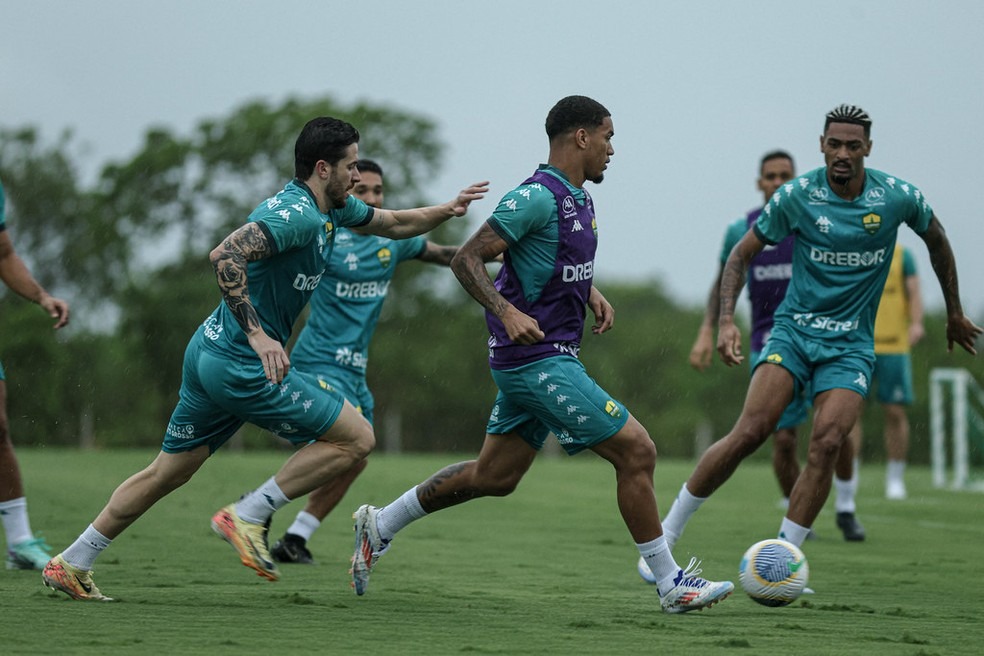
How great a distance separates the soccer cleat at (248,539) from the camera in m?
6.62

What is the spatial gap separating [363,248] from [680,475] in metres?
12.7

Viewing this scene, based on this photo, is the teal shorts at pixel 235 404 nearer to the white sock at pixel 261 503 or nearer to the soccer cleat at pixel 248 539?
the white sock at pixel 261 503

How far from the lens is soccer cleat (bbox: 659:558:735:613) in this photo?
6.40m

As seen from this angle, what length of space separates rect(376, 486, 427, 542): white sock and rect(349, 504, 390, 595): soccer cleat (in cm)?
3

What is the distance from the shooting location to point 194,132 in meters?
51.9

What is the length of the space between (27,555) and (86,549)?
1.45 metres

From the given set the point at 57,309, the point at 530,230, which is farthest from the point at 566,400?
the point at 57,309

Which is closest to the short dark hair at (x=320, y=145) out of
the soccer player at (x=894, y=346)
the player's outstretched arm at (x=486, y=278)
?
the player's outstretched arm at (x=486, y=278)

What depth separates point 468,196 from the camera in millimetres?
7215

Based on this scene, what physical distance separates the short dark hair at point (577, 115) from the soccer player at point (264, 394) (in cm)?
69

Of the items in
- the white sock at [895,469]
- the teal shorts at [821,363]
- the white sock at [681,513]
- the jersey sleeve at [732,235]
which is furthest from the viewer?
the white sock at [895,469]

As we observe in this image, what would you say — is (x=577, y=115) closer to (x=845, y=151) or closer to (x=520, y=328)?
(x=520, y=328)

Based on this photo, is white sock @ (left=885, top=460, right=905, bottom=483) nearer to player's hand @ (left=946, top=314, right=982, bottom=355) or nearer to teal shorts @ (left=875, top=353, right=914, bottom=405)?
teal shorts @ (left=875, top=353, right=914, bottom=405)

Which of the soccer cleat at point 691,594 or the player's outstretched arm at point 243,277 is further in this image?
the soccer cleat at point 691,594
